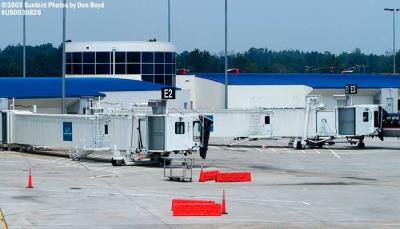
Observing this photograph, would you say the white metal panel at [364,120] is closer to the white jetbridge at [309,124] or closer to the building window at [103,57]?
the white jetbridge at [309,124]

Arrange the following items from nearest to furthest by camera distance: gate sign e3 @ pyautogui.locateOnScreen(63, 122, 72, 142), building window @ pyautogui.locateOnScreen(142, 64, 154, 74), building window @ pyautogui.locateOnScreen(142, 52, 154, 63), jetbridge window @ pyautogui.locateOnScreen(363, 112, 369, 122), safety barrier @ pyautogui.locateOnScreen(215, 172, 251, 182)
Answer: safety barrier @ pyautogui.locateOnScreen(215, 172, 251, 182) < gate sign e3 @ pyautogui.locateOnScreen(63, 122, 72, 142) < jetbridge window @ pyautogui.locateOnScreen(363, 112, 369, 122) < building window @ pyautogui.locateOnScreen(142, 52, 154, 63) < building window @ pyautogui.locateOnScreen(142, 64, 154, 74)

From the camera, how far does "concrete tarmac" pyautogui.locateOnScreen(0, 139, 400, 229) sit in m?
30.3

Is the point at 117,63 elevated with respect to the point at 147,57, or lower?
lower

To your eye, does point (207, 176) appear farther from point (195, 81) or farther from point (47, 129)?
point (195, 81)

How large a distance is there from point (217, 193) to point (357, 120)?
112 ft

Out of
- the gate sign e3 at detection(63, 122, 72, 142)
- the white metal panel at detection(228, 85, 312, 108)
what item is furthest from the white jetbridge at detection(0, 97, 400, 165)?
A: the white metal panel at detection(228, 85, 312, 108)

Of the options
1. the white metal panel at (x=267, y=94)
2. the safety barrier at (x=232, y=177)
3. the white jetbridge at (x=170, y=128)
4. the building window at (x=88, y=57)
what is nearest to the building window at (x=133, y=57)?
the building window at (x=88, y=57)

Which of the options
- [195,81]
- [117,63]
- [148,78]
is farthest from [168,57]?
[117,63]

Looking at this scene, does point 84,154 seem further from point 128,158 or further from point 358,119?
point 358,119

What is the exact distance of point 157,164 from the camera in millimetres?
54469

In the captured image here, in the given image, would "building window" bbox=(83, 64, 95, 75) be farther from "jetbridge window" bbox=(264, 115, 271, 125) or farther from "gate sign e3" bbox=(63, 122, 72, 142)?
"gate sign e3" bbox=(63, 122, 72, 142)

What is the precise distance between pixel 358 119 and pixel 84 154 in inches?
959

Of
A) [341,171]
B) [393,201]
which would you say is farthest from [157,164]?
[393,201]

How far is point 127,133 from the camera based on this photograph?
5478cm
